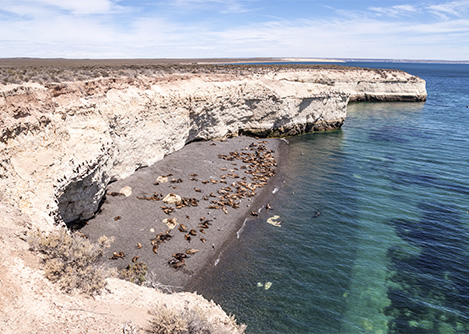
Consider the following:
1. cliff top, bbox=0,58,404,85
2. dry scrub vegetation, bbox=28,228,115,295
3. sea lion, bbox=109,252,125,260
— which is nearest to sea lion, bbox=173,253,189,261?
sea lion, bbox=109,252,125,260

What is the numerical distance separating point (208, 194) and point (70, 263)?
40.5 feet

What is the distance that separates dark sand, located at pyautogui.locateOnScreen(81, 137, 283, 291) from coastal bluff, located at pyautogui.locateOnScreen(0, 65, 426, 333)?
1.07 metres

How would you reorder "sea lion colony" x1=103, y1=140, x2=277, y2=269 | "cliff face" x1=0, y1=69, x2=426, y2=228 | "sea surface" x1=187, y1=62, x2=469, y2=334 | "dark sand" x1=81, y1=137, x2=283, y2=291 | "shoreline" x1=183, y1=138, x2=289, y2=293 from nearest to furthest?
1. "cliff face" x1=0, y1=69, x2=426, y2=228
2. "sea surface" x1=187, y1=62, x2=469, y2=334
3. "shoreline" x1=183, y1=138, x2=289, y2=293
4. "dark sand" x1=81, y1=137, x2=283, y2=291
5. "sea lion colony" x1=103, y1=140, x2=277, y2=269

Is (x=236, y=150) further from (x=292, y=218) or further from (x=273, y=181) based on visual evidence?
(x=292, y=218)

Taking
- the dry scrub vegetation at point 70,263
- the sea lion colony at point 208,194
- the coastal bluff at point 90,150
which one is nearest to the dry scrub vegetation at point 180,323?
the coastal bluff at point 90,150

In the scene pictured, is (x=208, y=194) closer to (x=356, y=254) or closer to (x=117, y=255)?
(x=117, y=255)

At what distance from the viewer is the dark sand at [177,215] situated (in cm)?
1327

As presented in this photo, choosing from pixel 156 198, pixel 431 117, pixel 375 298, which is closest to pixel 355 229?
pixel 375 298

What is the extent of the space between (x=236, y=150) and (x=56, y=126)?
17.4 metres

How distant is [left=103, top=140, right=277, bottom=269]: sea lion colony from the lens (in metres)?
14.5

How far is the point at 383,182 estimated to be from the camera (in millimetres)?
23125

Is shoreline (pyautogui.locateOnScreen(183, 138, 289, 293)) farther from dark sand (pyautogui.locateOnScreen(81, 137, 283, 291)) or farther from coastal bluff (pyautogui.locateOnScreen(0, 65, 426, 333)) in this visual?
coastal bluff (pyautogui.locateOnScreen(0, 65, 426, 333))

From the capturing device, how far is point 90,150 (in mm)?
13500

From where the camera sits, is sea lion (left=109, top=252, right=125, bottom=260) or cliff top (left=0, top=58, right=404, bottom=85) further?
cliff top (left=0, top=58, right=404, bottom=85)
